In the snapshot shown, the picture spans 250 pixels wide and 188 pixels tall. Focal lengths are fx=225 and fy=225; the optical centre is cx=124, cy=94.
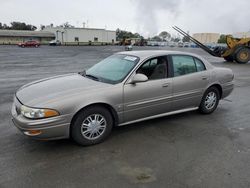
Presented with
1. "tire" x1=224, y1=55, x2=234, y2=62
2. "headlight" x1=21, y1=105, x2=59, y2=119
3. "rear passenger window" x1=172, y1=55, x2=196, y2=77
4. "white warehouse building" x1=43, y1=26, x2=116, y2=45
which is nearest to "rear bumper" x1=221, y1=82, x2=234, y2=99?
"rear passenger window" x1=172, y1=55, x2=196, y2=77

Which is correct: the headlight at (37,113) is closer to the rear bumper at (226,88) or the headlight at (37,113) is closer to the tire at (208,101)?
the tire at (208,101)

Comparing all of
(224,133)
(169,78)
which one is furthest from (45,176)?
(224,133)

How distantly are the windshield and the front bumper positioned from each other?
1081 mm

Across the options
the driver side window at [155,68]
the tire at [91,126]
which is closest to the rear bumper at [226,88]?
the driver side window at [155,68]

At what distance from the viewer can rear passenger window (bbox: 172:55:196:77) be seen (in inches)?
179

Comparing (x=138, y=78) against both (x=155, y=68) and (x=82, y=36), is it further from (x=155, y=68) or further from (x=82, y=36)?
(x=82, y=36)

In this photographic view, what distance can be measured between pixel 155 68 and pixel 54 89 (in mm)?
1929

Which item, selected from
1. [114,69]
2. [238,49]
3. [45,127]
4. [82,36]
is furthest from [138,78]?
[82,36]

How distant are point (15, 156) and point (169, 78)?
2.97 meters

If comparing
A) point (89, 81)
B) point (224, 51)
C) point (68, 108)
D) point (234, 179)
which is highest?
point (224, 51)

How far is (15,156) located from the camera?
10.9 ft

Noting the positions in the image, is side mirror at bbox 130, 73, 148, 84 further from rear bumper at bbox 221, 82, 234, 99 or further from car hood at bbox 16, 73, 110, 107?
rear bumper at bbox 221, 82, 234, 99

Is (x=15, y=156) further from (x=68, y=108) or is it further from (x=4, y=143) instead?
(x=68, y=108)

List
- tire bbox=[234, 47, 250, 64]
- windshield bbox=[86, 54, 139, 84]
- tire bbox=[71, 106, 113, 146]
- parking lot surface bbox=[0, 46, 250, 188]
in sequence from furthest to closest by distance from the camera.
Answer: tire bbox=[234, 47, 250, 64], windshield bbox=[86, 54, 139, 84], tire bbox=[71, 106, 113, 146], parking lot surface bbox=[0, 46, 250, 188]
